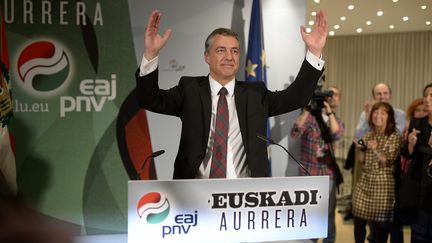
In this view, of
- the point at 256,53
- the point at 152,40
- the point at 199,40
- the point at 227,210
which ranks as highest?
the point at 199,40

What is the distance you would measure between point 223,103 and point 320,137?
6.84 feet

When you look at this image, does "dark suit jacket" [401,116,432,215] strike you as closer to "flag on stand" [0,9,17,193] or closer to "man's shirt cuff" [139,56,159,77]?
"man's shirt cuff" [139,56,159,77]

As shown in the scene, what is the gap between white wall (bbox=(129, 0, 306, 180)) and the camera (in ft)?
12.7

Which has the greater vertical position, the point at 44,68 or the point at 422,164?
the point at 44,68

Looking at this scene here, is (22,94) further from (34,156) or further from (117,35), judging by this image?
(117,35)

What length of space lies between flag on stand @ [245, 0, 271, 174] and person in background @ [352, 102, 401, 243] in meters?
1.01

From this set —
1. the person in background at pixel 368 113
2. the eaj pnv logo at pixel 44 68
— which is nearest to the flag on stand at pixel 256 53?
the person in background at pixel 368 113

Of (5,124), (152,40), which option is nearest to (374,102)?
(152,40)

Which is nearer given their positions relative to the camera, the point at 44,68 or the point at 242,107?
the point at 242,107

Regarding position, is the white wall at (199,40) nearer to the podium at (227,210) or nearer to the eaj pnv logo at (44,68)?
the eaj pnv logo at (44,68)

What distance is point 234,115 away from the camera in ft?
6.11

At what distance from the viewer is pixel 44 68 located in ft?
12.3

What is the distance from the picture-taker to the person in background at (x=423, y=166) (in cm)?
318

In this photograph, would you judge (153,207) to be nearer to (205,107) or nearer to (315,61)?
(205,107)
